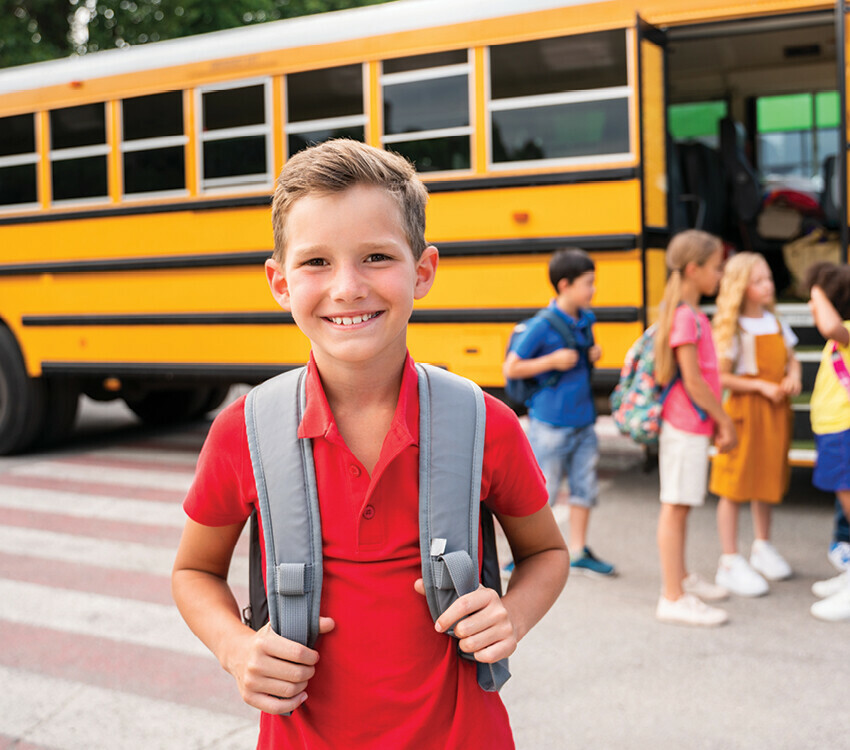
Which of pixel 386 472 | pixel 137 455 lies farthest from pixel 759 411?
pixel 137 455

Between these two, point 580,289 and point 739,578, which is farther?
point 580,289

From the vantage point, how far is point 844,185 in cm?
501

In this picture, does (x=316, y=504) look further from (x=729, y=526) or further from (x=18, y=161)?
(x=18, y=161)

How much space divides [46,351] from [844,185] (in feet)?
17.1

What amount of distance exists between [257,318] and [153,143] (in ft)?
4.43

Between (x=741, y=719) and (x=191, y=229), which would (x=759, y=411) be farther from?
(x=191, y=229)

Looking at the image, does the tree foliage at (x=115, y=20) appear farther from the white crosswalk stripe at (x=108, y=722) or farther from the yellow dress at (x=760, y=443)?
the white crosswalk stripe at (x=108, y=722)

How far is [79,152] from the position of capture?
6.98 meters

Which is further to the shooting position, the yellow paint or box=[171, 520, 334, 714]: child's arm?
the yellow paint

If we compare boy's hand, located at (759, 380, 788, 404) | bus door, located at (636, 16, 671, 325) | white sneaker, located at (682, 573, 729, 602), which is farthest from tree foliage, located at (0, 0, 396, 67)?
white sneaker, located at (682, 573, 729, 602)

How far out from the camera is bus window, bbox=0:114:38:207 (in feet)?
23.7

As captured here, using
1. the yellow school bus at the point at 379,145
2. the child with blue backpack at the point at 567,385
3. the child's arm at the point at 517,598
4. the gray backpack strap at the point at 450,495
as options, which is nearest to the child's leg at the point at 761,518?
the child with blue backpack at the point at 567,385

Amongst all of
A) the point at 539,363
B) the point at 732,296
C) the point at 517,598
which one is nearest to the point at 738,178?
the point at 732,296

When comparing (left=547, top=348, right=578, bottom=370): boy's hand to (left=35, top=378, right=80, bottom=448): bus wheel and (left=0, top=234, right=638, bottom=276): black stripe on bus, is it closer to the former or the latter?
(left=0, top=234, right=638, bottom=276): black stripe on bus
